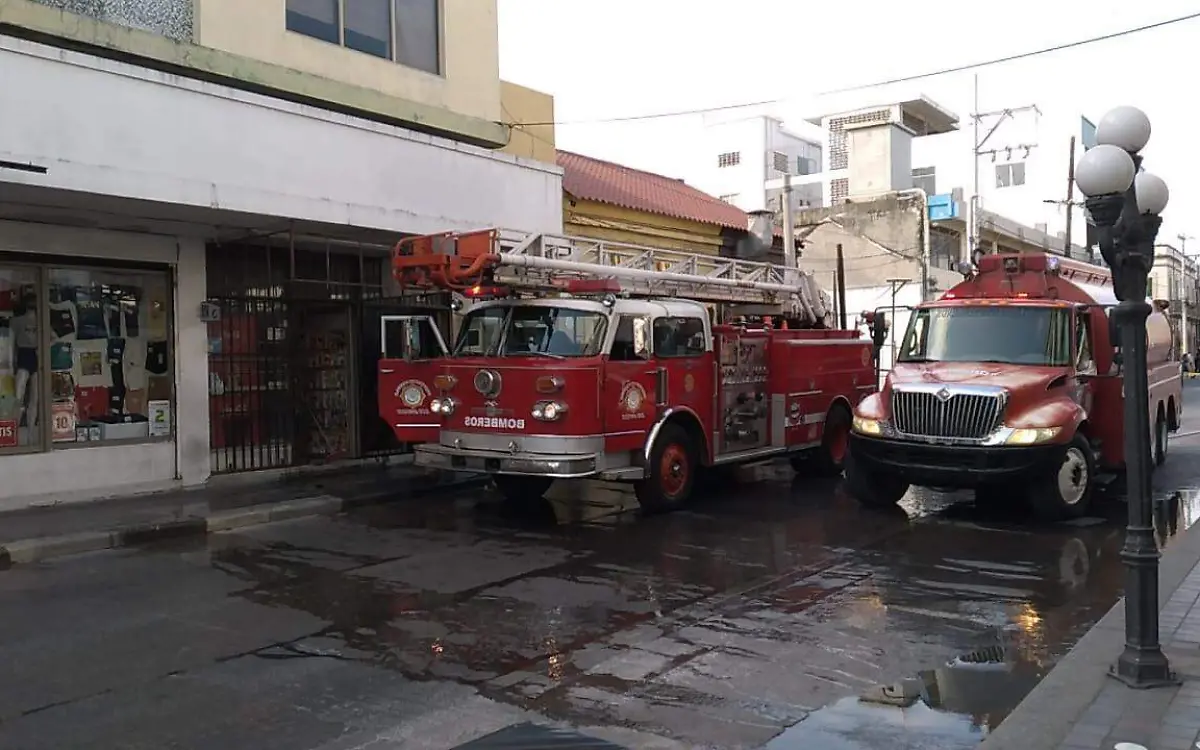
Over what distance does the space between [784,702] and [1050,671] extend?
1.54 m

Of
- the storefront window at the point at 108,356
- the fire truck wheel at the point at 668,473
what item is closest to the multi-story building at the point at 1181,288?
the fire truck wheel at the point at 668,473

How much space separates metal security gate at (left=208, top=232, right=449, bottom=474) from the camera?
1370 cm

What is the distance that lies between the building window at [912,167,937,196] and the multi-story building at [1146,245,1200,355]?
15.6 m

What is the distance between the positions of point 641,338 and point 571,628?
484 cm

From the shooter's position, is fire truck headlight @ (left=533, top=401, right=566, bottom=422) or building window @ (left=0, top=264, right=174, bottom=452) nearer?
fire truck headlight @ (left=533, top=401, right=566, bottom=422)

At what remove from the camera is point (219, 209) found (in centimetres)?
1125

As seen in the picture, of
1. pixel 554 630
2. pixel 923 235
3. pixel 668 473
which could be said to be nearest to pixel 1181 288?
pixel 923 235

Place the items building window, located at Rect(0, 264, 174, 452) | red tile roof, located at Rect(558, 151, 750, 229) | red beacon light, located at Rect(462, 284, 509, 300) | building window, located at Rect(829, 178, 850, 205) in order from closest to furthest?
red beacon light, located at Rect(462, 284, 509, 300)
building window, located at Rect(0, 264, 174, 452)
red tile roof, located at Rect(558, 151, 750, 229)
building window, located at Rect(829, 178, 850, 205)

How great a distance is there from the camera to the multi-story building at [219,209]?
10.4 m

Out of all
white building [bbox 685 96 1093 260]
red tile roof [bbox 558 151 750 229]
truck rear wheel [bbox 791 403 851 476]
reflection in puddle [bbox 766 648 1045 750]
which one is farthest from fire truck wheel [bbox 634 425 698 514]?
white building [bbox 685 96 1093 260]

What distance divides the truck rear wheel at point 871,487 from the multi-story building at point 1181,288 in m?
51.3

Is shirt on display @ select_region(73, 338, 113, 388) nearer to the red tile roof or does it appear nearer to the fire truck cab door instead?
the fire truck cab door

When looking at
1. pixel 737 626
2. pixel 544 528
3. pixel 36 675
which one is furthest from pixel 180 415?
pixel 737 626

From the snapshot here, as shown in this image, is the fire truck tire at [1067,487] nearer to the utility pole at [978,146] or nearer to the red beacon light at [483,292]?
the red beacon light at [483,292]
